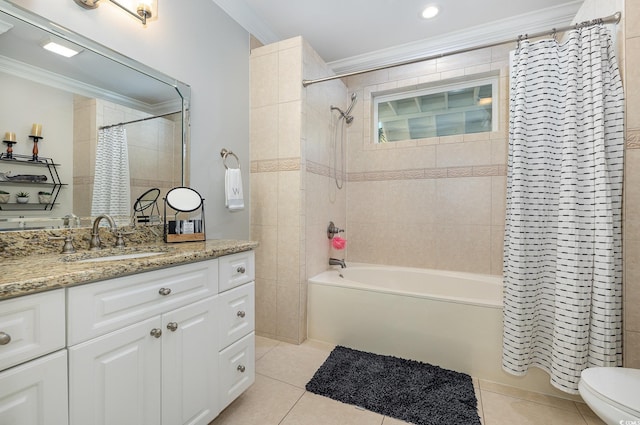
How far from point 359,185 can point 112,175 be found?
211cm

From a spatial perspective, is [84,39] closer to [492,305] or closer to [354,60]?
[354,60]

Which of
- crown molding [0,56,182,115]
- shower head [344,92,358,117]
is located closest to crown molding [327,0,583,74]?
shower head [344,92,358,117]

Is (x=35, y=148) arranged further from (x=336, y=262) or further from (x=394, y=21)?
(x=394, y=21)

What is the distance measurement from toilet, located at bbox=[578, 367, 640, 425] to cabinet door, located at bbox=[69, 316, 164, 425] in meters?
1.57

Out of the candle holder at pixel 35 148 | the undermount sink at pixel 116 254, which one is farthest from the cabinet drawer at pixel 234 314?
the candle holder at pixel 35 148

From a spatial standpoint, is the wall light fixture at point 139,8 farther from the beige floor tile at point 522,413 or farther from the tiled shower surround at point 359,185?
the beige floor tile at point 522,413

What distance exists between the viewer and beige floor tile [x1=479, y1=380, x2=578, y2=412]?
1.57 m

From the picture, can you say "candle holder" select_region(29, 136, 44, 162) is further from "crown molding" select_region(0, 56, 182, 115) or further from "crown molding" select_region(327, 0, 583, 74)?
"crown molding" select_region(327, 0, 583, 74)

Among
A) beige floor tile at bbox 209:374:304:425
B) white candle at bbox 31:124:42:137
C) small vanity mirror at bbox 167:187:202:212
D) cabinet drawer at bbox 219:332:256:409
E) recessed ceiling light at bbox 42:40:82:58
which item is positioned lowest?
beige floor tile at bbox 209:374:304:425

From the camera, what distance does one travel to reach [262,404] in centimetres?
157

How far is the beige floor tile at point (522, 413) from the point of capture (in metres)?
1.45

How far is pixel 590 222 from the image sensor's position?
1.44m

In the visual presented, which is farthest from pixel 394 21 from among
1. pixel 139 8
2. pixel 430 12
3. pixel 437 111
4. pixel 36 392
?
pixel 36 392

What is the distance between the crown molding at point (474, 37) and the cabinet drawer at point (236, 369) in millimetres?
2458
